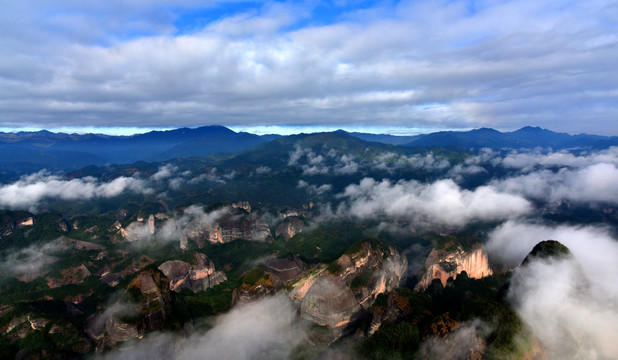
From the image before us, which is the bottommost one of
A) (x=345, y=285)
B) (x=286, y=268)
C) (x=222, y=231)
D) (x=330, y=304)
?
(x=286, y=268)

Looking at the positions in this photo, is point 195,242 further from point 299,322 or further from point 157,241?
point 299,322

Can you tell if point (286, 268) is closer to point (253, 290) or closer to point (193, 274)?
A: point (193, 274)

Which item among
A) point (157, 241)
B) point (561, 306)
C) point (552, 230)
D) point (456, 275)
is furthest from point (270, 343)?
point (552, 230)

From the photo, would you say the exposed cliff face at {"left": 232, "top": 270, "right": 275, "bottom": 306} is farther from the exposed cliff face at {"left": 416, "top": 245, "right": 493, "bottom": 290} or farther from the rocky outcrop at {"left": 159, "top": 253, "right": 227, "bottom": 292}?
the exposed cliff face at {"left": 416, "top": 245, "right": 493, "bottom": 290}

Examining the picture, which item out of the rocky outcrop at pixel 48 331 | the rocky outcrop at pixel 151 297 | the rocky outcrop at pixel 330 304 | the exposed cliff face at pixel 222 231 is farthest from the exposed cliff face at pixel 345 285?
the exposed cliff face at pixel 222 231

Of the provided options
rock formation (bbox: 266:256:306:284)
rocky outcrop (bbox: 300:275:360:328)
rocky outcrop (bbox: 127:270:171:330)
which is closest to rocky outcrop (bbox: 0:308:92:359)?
rocky outcrop (bbox: 127:270:171:330)

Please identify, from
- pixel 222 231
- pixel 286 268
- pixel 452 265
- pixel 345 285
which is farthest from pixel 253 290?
pixel 222 231

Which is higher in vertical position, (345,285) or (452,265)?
(345,285)
